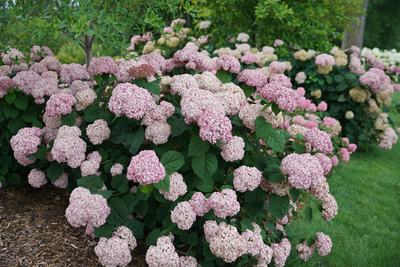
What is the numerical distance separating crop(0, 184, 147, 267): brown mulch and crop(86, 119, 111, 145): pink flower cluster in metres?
0.90

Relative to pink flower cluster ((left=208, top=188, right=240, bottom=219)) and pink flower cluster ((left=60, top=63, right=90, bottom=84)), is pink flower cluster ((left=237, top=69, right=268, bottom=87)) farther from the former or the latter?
pink flower cluster ((left=60, top=63, right=90, bottom=84))

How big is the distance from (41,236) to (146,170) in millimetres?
1408

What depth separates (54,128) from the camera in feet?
9.00

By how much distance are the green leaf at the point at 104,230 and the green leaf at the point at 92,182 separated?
0.95ft

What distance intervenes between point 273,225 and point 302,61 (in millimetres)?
4257

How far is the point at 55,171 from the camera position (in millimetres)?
2629

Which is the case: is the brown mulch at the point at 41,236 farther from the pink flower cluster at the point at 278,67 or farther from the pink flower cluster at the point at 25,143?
the pink flower cluster at the point at 278,67

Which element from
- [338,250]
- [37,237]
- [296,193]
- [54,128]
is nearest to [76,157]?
[54,128]

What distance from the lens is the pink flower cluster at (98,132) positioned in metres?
2.41

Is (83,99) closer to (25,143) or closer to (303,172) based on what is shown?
(25,143)

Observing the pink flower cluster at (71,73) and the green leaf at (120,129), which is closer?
the green leaf at (120,129)

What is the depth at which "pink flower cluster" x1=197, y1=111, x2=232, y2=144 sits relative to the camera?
1902 mm

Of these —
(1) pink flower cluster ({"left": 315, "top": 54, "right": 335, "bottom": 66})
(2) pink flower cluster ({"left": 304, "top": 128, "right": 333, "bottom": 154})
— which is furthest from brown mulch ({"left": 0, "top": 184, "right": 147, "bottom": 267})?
(1) pink flower cluster ({"left": 315, "top": 54, "right": 335, "bottom": 66})

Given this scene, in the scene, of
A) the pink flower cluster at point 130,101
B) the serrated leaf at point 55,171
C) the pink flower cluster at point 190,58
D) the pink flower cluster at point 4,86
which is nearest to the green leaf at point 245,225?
the pink flower cluster at point 130,101
